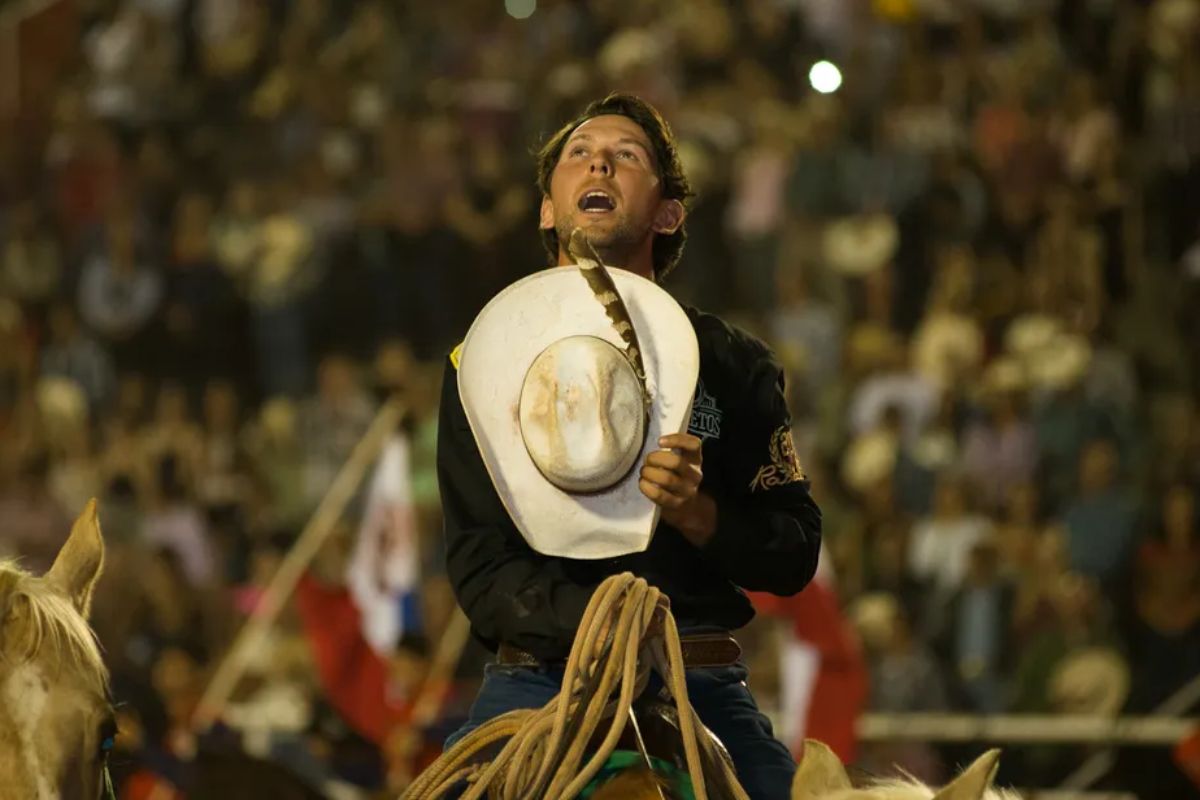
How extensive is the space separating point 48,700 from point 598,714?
825 mm

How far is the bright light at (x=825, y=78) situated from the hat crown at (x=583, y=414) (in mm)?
9295

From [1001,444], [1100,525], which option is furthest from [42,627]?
[1001,444]

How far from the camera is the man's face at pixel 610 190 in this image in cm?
412

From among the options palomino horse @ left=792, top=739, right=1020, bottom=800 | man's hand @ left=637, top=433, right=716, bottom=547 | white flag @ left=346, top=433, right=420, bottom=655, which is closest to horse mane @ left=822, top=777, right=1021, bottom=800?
palomino horse @ left=792, top=739, right=1020, bottom=800

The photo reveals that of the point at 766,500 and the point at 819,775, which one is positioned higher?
the point at 766,500

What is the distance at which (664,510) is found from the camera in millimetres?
3703

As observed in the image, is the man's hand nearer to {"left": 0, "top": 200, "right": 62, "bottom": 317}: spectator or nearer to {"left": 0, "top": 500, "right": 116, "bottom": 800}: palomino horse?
{"left": 0, "top": 500, "right": 116, "bottom": 800}: palomino horse

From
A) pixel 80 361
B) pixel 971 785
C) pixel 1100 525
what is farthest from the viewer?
pixel 80 361

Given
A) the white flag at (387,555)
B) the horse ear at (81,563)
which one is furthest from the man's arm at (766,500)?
the white flag at (387,555)

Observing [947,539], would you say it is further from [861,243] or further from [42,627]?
[42,627]

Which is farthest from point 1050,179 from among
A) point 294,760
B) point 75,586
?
point 75,586

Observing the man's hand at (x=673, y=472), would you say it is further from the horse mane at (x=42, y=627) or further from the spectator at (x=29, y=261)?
the spectator at (x=29, y=261)

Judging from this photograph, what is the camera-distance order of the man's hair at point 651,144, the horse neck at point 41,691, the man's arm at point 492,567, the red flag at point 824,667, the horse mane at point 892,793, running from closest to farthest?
the horse mane at point 892,793, the horse neck at point 41,691, the man's arm at point 492,567, the man's hair at point 651,144, the red flag at point 824,667

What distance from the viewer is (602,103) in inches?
170
